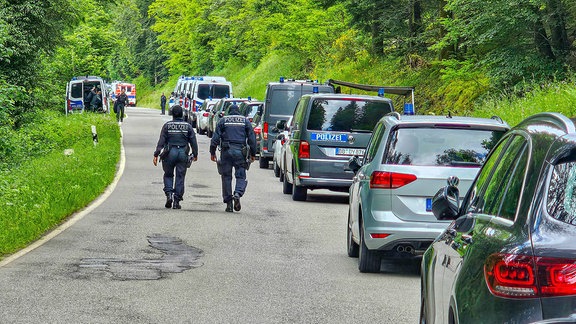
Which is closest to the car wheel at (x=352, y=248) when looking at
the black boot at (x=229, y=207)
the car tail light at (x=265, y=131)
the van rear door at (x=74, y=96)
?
the black boot at (x=229, y=207)

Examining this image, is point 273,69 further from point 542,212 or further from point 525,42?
point 542,212

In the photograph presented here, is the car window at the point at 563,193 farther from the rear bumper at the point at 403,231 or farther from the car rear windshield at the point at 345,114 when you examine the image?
the car rear windshield at the point at 345,114

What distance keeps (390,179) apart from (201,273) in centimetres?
212

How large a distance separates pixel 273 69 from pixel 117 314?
6404cm

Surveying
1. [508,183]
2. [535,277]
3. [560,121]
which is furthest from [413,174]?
[535,277]

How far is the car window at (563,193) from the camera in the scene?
431 cm

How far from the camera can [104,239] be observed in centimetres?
1427

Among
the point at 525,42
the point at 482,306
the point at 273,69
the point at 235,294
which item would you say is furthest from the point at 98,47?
the point at 482,306

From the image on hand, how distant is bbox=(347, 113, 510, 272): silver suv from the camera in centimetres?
1156

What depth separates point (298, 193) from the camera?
2114cm

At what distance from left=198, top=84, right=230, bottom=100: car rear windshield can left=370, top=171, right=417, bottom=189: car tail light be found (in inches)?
1796

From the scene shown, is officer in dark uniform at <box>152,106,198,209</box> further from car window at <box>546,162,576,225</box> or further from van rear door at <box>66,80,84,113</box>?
van rear door at <box>66,80,84,113</box>

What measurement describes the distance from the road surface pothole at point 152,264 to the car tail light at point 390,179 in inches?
82.9

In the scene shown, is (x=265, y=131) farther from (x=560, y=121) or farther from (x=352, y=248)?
(x=560, y=121)
